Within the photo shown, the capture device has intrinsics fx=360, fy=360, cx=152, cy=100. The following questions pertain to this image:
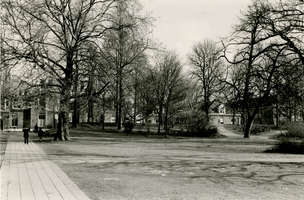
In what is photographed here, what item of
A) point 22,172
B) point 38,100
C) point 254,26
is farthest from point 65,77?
point 22,172

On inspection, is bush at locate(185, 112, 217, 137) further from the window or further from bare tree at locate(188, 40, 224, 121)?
the window

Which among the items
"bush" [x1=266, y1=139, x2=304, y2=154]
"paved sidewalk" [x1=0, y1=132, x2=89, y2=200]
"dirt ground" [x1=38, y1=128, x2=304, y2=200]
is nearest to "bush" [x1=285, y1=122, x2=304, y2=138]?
"bush" [x1=266, y1=139, x2=304, y2=154]

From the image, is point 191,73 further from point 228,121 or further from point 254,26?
point 228,121

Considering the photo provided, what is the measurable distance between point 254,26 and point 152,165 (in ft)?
38.5

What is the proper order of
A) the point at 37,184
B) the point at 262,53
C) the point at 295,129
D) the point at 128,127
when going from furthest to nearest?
1. the point at 128,127
2. the point at 295,129
3. the point at 262,53
4. the point at 37,184

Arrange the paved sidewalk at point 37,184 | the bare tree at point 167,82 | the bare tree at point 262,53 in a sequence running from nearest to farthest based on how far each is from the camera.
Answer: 1. the paved sidewalk at point 37,184
2. the bare tree at point 262,53
3. the bare tree at point 167,82

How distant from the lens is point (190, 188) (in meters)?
10.6

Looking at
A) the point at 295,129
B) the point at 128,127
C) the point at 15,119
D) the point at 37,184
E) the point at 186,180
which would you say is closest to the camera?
the point at 37,184

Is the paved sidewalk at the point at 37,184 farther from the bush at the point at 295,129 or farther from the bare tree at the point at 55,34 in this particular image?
the bush at the point at 295,129

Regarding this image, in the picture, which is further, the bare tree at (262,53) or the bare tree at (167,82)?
the bare tree at (167,82)

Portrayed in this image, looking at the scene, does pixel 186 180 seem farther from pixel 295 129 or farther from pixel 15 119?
pixel 15 119

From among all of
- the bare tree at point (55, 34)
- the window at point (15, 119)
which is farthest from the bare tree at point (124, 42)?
the window at point (15, 119)

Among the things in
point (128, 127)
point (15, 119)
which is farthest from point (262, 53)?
point (15, 119)

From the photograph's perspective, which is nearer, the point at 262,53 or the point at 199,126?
the point at 262,53
